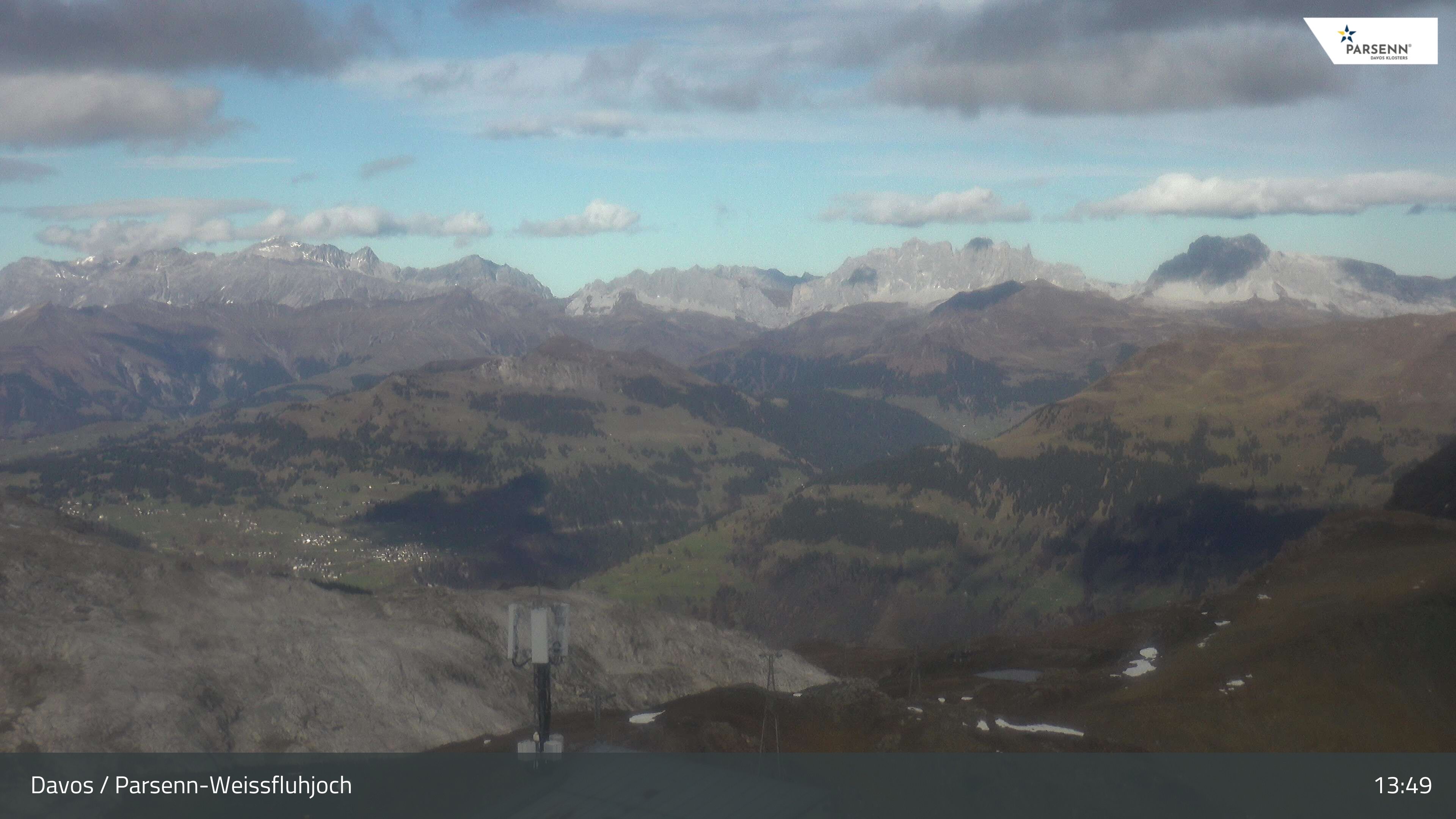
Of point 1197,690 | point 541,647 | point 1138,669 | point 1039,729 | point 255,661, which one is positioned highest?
point 541,647

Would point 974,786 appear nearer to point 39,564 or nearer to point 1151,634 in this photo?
point 1151,634

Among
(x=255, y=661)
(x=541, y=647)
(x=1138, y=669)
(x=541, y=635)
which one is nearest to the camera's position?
(x=541, y=635)

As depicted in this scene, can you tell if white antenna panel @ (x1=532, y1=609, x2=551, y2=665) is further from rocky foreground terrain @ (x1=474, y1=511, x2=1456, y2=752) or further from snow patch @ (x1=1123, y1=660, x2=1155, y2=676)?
snow patch @ (x1=1123, y1=660, x2=1155, y2=676)

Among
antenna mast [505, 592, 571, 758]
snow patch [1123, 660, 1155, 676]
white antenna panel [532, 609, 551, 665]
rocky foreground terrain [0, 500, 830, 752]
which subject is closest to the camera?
white antenna panel [532, 609, 551, 665]

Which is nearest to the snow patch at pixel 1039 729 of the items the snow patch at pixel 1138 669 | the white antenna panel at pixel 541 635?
the snow patch at pixel 1138 669

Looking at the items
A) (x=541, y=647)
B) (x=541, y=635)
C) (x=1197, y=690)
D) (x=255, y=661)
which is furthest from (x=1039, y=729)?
(x=255, y=661)

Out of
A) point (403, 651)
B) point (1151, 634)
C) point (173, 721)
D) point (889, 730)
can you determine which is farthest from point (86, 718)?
point (1151, 634)

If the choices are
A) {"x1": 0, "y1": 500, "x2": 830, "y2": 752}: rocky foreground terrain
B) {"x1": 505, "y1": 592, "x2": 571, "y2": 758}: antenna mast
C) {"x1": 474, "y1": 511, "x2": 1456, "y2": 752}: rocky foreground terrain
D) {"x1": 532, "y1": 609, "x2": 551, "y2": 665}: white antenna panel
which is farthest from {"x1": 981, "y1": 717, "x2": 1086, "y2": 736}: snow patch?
{"x1": 0, "y1": 500, "x2": 830, "y2": 752}: rocky foreground terrain

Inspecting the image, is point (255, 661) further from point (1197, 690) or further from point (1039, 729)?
point (1197, 690)
